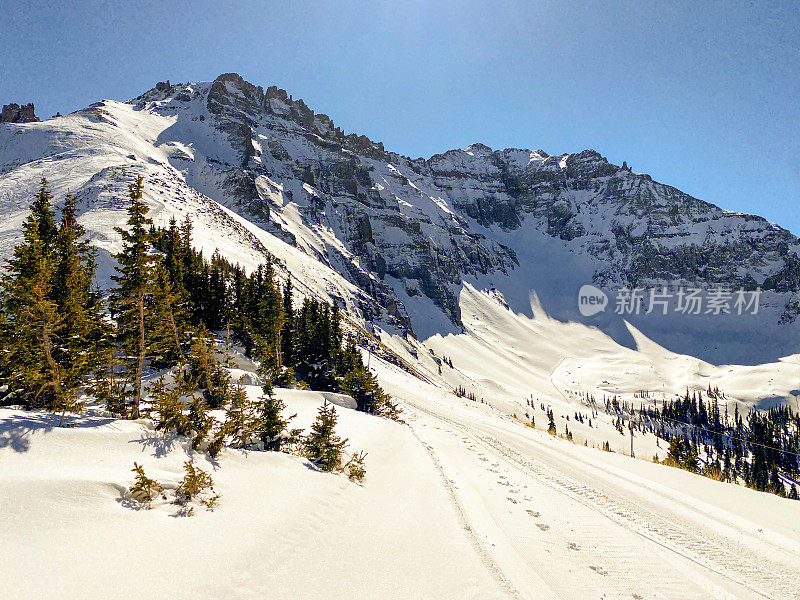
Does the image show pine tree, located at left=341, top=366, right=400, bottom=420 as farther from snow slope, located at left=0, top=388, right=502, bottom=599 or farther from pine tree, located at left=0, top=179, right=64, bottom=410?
pine tree, located at left=0, top=179, right=64, bottom=410

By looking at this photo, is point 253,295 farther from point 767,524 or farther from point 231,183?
point 231,183

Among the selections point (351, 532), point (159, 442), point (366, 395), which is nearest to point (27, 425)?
point (159, 442)

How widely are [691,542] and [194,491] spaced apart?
983 cm

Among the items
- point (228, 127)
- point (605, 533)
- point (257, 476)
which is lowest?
point (605, 533)

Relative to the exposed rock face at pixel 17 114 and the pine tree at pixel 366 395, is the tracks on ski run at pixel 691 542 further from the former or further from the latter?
the exposed rock face at pixel 17 114

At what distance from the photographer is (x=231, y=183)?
14425cm

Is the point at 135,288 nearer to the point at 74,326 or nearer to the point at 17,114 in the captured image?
the point at 74,326

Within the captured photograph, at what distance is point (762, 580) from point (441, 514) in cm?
563

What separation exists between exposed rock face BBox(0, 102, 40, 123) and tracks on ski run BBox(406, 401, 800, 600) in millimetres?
219285

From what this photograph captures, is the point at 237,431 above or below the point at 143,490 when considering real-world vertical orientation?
below

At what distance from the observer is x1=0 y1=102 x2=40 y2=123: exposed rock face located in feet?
493

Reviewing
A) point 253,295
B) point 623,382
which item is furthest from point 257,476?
point 623,382

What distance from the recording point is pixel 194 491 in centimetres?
647

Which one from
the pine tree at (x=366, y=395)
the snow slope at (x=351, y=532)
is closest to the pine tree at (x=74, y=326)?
the snow slope at (x=351, y=532)
